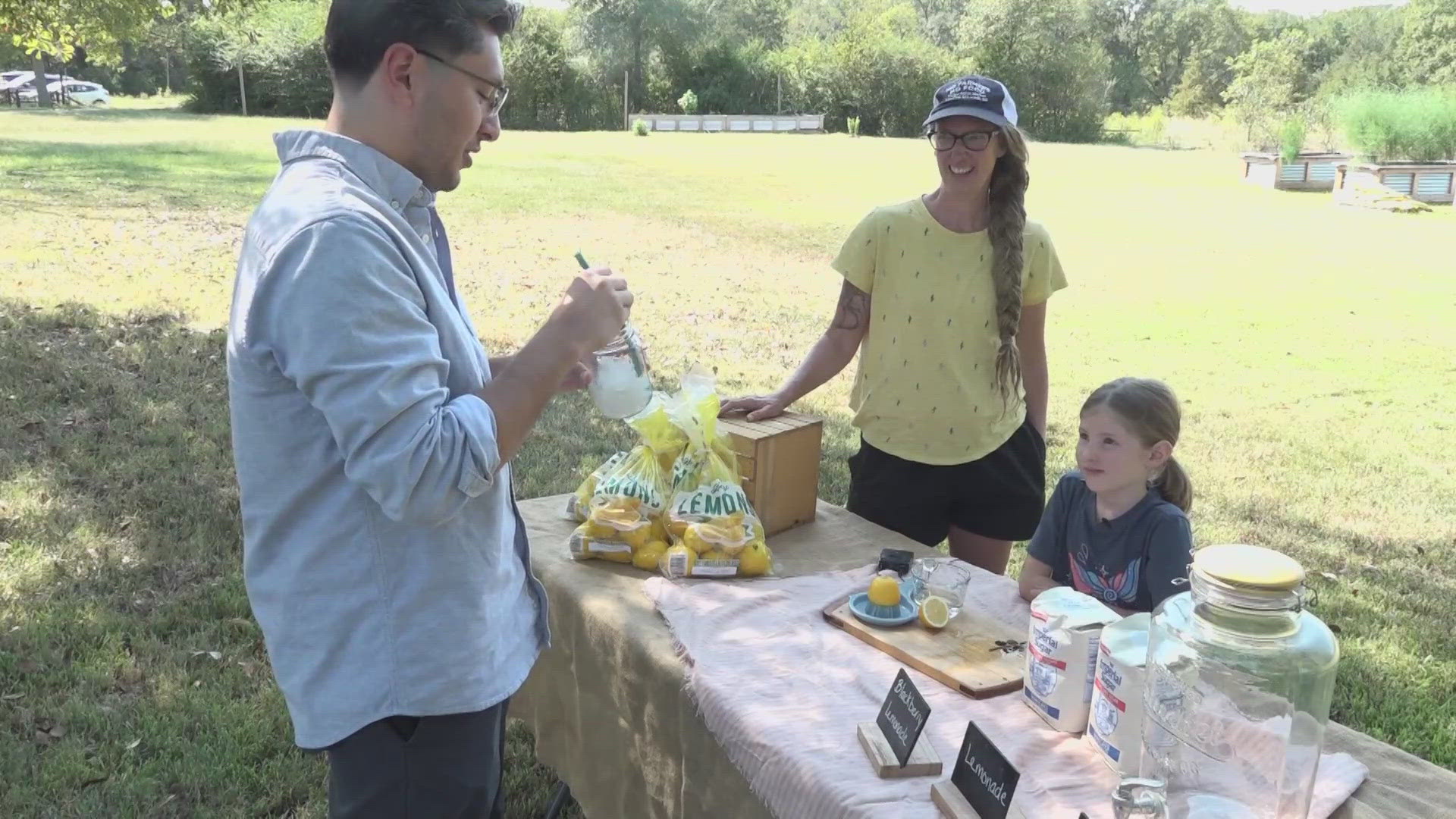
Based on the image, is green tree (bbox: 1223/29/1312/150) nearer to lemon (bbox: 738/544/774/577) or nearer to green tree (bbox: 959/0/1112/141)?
green tree (bbox: 959/0/1112/141)

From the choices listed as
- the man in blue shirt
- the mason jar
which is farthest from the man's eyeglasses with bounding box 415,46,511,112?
the mason jar

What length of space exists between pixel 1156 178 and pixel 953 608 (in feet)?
82.6

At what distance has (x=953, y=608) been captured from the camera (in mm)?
2295

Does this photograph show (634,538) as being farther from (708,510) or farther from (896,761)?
(896,761)

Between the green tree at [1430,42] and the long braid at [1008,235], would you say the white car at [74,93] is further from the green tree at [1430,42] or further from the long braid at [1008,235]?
the green tree at [1430,42]

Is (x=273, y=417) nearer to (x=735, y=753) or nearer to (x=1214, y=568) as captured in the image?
(x=735, y=753)

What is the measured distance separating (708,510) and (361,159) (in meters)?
1.37

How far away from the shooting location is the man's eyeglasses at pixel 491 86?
55.9 inches

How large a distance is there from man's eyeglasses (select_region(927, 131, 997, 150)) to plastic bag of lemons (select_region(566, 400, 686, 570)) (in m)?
1.07

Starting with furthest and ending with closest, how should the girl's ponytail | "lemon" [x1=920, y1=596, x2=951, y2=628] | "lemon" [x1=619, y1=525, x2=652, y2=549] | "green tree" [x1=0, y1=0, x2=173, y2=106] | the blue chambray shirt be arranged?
1. "green tree" [x1=0, y1=0, x2=173, y2=106]
2. "lemon" [x1=619, y1=525, x2=652, y2=549]
3. the girl's ponytail
4. "lemon" [x1=920, y1=596, x2=951, y2=628]
5. the blue chambray shirt

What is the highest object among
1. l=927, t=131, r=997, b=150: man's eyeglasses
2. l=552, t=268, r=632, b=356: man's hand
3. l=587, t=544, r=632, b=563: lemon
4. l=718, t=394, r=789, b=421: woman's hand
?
l=927, t=131, r=997, b=150: man's eyeglasses

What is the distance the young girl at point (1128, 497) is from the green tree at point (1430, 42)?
60037mm

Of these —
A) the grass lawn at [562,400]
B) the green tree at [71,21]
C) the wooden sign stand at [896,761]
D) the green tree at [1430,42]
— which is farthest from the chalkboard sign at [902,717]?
the green tree at [1430,42]

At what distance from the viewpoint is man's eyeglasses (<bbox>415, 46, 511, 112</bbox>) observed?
1419 millimetres
